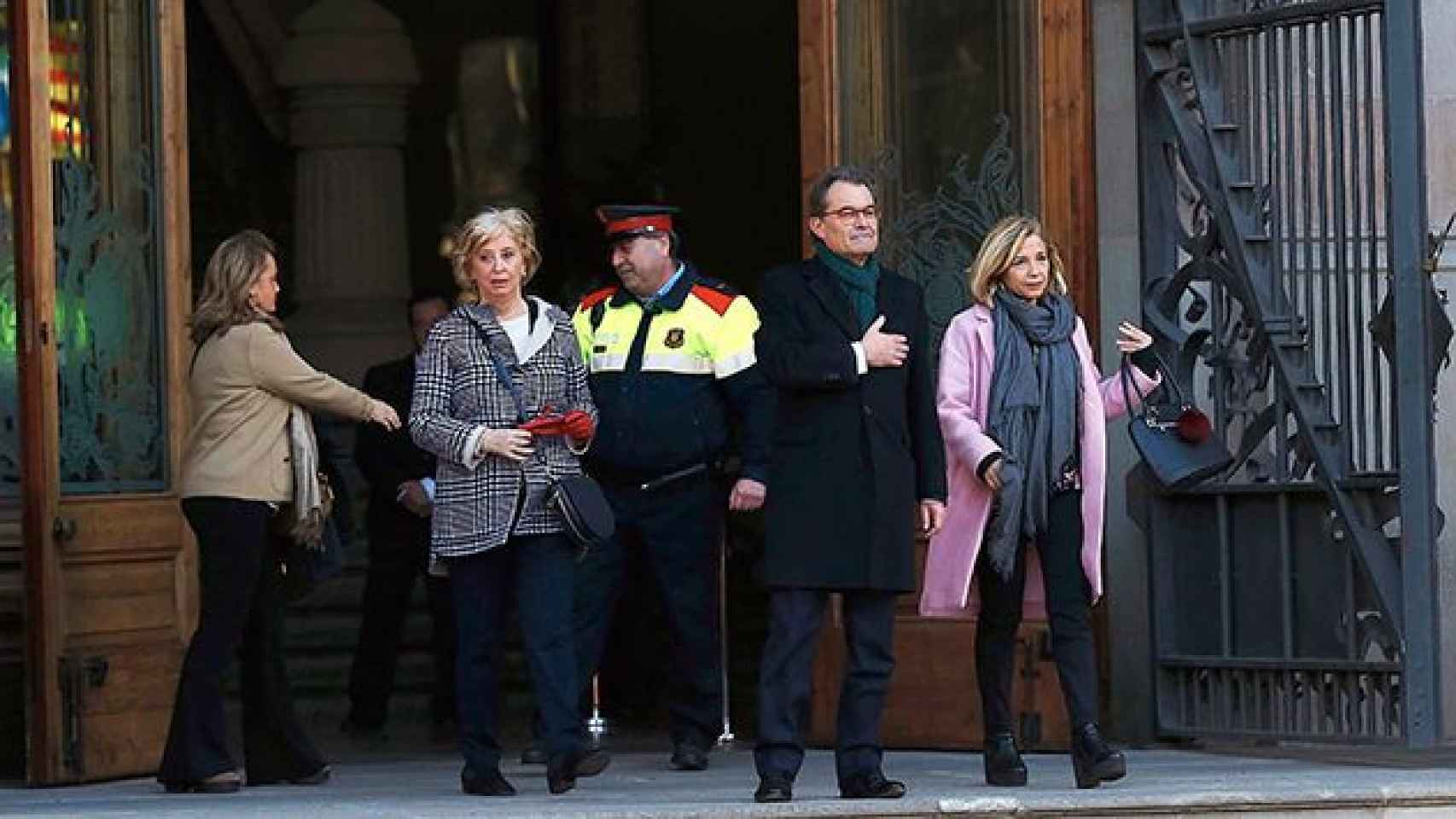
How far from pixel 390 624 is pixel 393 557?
282mm

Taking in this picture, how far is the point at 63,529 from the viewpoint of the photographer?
13.5m

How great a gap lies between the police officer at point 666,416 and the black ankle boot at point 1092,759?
1484 mm

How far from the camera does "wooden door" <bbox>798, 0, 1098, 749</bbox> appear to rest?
14.4 metres

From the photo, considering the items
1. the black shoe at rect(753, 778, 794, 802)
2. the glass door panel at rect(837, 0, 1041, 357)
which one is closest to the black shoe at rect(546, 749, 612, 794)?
the black shoe at rect(753, 778, 794, 802)

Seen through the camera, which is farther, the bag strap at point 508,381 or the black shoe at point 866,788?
the bag strap at point 508,381

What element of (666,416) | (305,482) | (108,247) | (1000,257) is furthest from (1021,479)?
(108,247)

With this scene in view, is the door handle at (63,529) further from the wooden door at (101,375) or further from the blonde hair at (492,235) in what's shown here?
the blonde hair at (492,235)

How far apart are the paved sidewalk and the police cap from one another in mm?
1766

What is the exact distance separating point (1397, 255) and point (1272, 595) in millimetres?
1349

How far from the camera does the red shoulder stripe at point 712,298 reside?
44.6 feet

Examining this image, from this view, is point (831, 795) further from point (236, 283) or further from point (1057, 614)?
point (236, 283)

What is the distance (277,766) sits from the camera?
43.9 ft

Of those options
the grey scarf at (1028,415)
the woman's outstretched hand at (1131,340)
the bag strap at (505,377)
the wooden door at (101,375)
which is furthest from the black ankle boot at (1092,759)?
the wooden door at (101,375)

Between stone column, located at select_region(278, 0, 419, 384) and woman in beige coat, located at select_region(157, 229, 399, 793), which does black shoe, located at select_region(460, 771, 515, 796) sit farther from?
stone column, located at select_region(278, 0, 419, 384)
